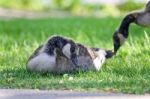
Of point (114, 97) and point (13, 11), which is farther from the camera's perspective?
point (13, 11)

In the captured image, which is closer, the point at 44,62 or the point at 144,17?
the point at 44,62

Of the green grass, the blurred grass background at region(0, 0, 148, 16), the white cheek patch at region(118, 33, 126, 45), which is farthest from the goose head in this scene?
the blurred grass background at region(0, 0, 148, 16)

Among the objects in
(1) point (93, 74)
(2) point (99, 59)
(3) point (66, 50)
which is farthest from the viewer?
(2) point (99, 59)

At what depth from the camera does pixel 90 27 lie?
1199cm

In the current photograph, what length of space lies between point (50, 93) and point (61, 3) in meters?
14.2

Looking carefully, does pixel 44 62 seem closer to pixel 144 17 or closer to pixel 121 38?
pixel 121 38

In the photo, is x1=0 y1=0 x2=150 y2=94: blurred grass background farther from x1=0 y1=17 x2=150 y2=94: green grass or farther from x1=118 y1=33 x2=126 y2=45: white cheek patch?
x1=118 y1=33 x2=126 y2=45: white cheek patch

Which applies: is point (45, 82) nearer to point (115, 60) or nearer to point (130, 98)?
point (130, 98)

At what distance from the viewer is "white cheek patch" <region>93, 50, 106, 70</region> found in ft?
19.5

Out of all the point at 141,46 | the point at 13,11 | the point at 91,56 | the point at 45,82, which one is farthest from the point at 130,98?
the point at 13,11

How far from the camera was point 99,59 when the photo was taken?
610 cm

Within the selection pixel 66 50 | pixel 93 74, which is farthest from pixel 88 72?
pixel 66 50

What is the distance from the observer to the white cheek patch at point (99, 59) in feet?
19.5

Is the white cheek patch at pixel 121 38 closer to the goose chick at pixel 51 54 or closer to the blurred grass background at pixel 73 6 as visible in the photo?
the goose chick at pixel 51 54
